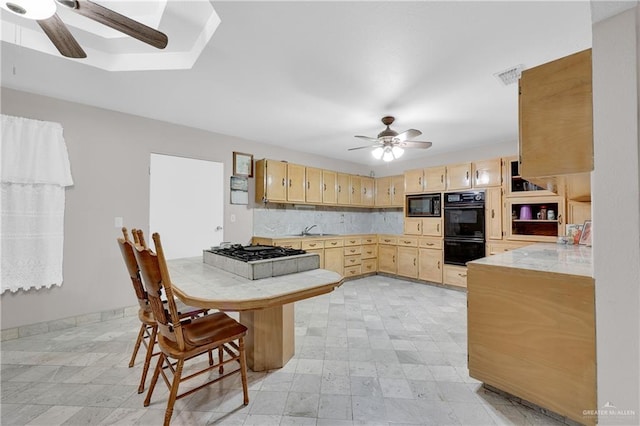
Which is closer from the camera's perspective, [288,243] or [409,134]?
[409,134]

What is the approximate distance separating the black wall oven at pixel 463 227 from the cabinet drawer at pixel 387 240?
966mm

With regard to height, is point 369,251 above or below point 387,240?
below

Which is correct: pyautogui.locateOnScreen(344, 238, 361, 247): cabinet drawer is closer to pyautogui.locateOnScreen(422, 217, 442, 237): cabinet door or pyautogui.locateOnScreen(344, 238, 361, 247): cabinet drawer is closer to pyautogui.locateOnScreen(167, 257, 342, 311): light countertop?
pyautogui.locateOnScreen(422, 217, 442, 237): cabinet door

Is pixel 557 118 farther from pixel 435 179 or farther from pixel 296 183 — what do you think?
pixel 296 183

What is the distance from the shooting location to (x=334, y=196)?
5.11 m

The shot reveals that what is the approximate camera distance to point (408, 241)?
494cm

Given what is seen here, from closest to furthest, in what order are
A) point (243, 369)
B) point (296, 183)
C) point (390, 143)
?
point (243, 369), point (390, 143), point (296, 183)

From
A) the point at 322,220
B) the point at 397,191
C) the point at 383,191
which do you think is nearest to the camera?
the point at 322,220

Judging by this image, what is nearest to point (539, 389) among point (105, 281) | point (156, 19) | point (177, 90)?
point (156, 19)

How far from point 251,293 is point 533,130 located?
1.77 meters

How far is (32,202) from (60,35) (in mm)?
2068

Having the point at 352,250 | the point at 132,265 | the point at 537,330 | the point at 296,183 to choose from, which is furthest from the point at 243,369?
the point at 352,250

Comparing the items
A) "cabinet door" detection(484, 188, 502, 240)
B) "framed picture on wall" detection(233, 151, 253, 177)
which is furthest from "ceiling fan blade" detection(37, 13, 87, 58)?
"cabinet door" detection(484, 188, 502, 240)

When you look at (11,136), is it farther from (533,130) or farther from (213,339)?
(533,130)
